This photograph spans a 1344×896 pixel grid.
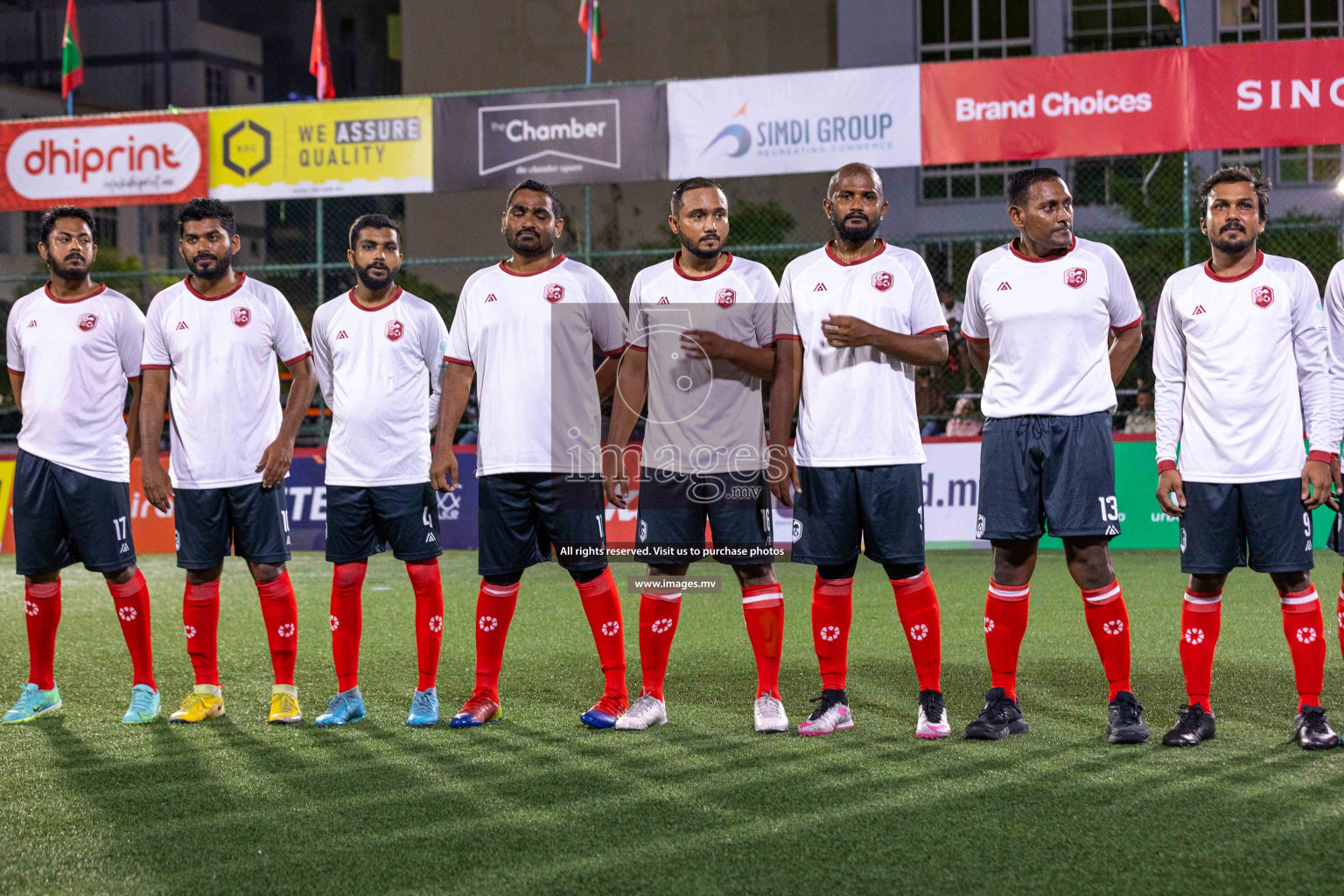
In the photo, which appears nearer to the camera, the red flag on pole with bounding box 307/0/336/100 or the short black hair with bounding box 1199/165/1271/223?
A: the short black hair with bounding box 1199/165/1271/223

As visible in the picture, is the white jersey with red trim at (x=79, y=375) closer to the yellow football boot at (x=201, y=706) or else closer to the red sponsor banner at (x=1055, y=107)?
the yellow football boot at (x=201, y=706)

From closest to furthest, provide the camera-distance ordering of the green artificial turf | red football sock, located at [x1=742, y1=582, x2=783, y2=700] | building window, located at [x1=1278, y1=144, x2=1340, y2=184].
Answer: the green artificial turf
red football sock, located at [x1=742, y1=582, x2=783, y2=700]
building window, located at [x1=1278, y1=144, x2=1340, y2=184]

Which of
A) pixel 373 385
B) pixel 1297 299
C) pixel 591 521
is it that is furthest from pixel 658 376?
pixel 1297 299

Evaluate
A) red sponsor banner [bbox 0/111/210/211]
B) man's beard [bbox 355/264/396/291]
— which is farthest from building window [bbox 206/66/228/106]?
man's beard [bbox 355/264/396/291]

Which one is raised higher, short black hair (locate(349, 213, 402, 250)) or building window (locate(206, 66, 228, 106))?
building window (locate(206, 66, 228, 106))

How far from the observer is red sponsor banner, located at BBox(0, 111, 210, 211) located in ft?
44.8

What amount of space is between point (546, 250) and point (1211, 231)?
8.46 feet

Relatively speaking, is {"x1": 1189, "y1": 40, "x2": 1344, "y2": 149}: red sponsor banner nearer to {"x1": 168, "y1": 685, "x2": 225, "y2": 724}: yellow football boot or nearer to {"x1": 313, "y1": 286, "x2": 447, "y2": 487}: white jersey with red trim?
{"x1": 313, "y1": 286, "x2": 447, "y2": 487}: white jersey with red trim

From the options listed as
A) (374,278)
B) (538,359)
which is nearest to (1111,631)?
(538,359)

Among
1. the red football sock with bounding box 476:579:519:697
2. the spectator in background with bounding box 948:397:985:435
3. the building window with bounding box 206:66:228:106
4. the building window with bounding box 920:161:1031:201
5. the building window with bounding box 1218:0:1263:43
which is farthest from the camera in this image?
the building window with bounding box 206:66:228:106

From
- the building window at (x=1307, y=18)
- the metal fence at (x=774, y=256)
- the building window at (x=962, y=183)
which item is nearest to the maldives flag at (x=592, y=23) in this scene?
the metal fence at (x=774, y=256)

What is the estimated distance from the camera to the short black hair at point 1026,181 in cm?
488

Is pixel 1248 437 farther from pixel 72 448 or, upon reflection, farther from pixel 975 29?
pixel 975 29

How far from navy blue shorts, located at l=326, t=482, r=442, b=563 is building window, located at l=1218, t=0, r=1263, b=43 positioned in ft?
100
